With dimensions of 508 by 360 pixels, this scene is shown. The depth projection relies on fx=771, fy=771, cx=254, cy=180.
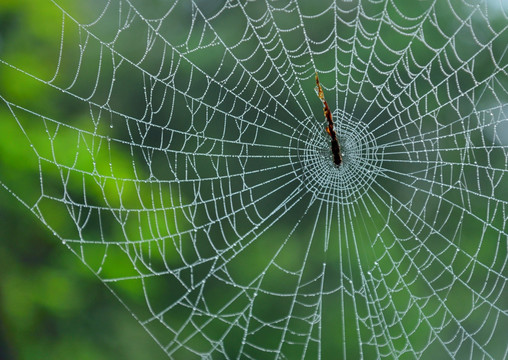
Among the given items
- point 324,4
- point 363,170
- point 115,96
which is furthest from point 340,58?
point 363,170

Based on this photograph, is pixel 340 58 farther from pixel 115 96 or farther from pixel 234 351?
pixel 234 351

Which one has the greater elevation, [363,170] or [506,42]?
[506,42]

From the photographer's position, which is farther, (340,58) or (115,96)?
(115,96)

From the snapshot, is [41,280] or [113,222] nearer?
[41,280]

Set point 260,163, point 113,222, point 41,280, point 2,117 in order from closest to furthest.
A: point 2,117, point 41,280, point 113,222, point 260,163

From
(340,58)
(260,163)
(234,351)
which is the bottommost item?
(234,351)

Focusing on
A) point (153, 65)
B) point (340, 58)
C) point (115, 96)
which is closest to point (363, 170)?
point (340, 58)

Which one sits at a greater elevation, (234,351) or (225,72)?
(225,72)

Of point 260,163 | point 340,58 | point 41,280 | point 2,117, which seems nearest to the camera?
point 2,117

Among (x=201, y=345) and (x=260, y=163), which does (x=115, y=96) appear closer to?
(x=260, y=163)
